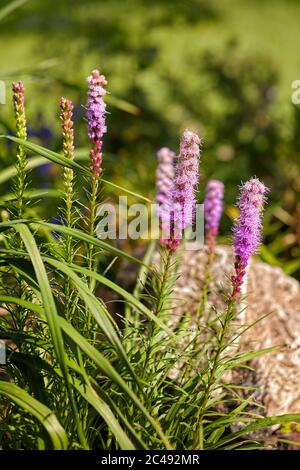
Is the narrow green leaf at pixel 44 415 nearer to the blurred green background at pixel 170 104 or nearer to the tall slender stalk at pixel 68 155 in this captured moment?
the tall slender stalk at pixel 68 155

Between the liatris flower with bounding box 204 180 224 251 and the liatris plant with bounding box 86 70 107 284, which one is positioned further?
the liatris flower with bounding box 204 180 224 251

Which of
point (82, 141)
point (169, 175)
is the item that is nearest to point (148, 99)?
point (82, 141)

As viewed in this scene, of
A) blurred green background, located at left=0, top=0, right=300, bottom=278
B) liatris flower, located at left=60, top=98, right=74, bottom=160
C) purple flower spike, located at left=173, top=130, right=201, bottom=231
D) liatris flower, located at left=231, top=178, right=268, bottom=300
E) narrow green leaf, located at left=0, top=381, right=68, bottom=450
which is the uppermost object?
blurred green background, located at left=0, top=0, right=300, bottom=278

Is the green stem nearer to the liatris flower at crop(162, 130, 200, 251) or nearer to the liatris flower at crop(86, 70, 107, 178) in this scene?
the liatris flower at crop(162, 130, 200, 251)

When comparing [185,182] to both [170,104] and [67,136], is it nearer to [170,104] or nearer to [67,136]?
[67,136]

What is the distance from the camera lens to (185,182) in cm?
182

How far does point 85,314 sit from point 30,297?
0.16m

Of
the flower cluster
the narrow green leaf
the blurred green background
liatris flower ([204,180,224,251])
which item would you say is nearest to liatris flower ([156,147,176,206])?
liatris flower ([204,180,224,251])

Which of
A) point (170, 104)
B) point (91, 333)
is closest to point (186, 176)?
point (91, 333)

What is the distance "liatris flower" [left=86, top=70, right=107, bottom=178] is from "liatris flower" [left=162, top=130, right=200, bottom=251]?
201 millimetres

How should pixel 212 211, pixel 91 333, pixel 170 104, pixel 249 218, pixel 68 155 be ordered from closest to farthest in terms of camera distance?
pixel 249 218 < pixel 68 155 < pixel 91 333 < pixel 212 211 < pixel 170 104

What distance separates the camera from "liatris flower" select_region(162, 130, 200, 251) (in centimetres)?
179

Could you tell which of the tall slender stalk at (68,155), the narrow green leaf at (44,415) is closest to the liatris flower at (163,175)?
the tall slender stalk at (68,155)

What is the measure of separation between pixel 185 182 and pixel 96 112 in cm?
28
